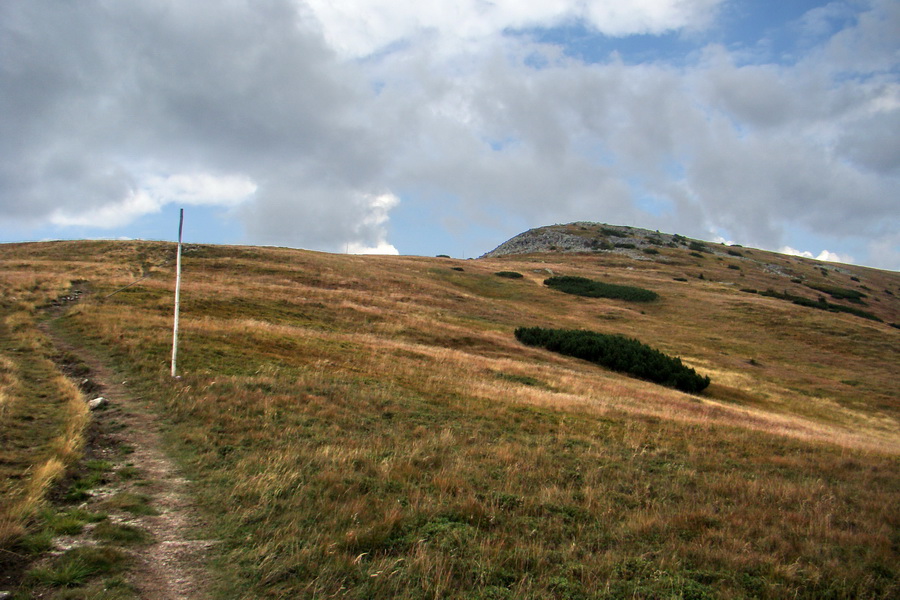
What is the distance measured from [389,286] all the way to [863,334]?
49180mm

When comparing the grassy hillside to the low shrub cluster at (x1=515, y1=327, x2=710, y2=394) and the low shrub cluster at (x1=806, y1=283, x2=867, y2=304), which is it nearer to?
the low shrub cluster at (x1=515, y1=327, x2=710, y2=394)

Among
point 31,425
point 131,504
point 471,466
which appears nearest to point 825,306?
point 471,466

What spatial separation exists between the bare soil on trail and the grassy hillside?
31 cm

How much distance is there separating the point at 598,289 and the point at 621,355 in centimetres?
3669

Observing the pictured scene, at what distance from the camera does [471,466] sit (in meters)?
9.30

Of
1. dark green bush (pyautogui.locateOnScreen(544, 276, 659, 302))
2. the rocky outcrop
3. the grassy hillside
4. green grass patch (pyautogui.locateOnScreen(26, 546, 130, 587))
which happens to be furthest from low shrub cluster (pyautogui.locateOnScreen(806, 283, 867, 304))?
green grass patch (pyautogui.locateOnScreen(26, 546, 130, 587))

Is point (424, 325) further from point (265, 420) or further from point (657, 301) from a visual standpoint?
point (657, 301)

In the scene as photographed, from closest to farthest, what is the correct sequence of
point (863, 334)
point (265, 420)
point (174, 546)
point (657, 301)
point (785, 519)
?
1. point (174, 546)
2. point (785, 519)
3. point (265, 420)
4. point (863, 334)
5. point (657, 301)

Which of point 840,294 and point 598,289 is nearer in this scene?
point 598,289

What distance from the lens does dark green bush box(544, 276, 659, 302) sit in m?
65.6

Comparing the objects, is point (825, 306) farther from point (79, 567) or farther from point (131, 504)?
point (79, 567)

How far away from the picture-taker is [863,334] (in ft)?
163

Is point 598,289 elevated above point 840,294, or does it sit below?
below

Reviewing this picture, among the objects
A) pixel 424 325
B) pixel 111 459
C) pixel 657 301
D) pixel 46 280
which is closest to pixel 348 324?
pixel 424 325
